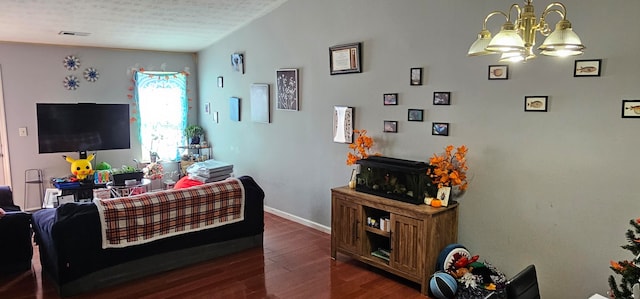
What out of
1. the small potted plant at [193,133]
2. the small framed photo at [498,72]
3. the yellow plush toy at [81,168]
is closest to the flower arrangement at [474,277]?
the small framed photo at [498,72]

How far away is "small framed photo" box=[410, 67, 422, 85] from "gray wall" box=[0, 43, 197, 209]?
4.42 metres

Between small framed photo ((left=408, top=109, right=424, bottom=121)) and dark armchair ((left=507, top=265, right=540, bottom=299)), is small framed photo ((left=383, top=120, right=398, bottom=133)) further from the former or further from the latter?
dark armchair ((left=507, top=265, right=540, bottom=299))

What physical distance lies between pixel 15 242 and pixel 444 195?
369 cm

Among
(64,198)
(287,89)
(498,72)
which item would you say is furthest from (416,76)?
(64,198)

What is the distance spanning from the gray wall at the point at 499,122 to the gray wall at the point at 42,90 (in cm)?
280

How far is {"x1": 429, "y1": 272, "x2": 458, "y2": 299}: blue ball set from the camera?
3170 millimetres

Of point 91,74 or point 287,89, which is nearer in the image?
point 287,89

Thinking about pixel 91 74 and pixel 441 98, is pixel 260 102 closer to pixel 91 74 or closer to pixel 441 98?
pixel 91 74

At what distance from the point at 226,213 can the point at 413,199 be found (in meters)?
1.76

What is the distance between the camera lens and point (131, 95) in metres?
6.44

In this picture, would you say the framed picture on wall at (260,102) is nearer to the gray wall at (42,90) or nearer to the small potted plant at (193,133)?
the small potted plant at (193,133)

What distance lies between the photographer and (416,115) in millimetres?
3883

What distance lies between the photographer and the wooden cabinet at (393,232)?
3361mm

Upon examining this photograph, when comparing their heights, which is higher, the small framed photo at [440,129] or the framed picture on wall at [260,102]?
the framed picture on wall at [260,102]
